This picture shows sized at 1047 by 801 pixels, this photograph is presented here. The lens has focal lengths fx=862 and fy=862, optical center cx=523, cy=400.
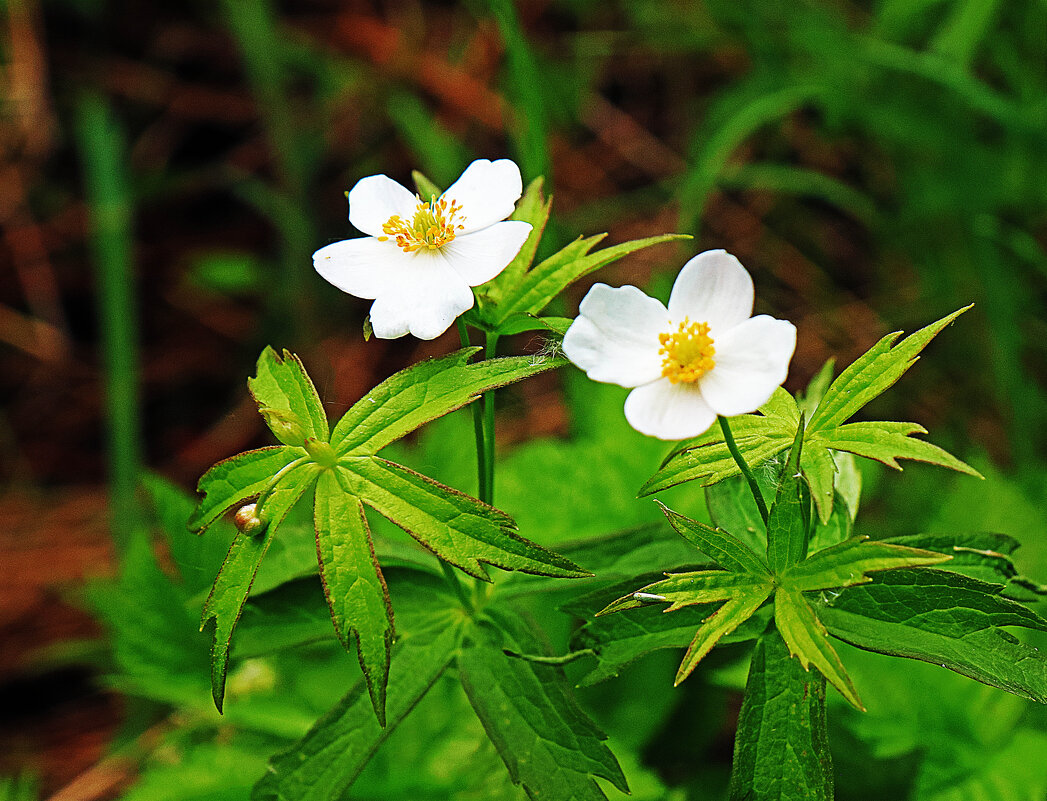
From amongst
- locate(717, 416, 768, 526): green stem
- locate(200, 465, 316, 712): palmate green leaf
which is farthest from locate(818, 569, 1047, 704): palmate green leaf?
locate(200, 465, 316, 712): palmate green leaf

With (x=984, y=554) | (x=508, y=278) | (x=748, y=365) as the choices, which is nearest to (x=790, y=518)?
(x=748, y=365)

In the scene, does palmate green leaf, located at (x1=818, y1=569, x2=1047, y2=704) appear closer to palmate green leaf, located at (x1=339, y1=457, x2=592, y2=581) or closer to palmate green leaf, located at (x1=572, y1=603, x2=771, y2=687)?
palmate green leaf, located at (x1=572, y1=603, x2=771, y2=687)

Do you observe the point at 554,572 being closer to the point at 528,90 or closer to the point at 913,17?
the point at 528,90

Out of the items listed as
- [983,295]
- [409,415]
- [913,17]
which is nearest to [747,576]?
[409,415]

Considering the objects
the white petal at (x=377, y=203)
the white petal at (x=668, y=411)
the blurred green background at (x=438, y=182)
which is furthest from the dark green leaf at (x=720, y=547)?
the blurred green background at (x=438, y=182)

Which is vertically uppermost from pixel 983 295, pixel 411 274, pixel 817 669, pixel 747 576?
pixel 983 295

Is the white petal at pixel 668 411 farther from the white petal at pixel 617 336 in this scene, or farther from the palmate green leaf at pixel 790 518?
the palmate green leaf at pixel 790 518
